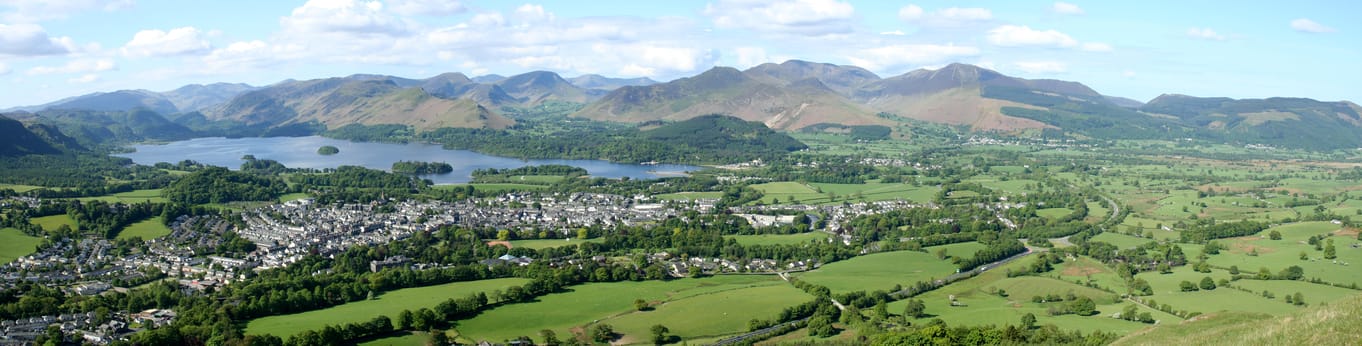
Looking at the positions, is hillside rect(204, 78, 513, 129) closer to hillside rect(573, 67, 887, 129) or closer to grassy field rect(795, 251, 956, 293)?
hillside rect(573, 67, 887, 129)

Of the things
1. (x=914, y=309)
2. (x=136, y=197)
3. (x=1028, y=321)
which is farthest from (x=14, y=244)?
(x=1028, y=321)

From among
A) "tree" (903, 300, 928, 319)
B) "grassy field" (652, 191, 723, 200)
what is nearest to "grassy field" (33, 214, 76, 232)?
"grassy field" (652, 191, 723, 200)

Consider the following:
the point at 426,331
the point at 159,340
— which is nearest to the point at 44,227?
the point at 159,340

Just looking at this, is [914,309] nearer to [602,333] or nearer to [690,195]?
[602,333]

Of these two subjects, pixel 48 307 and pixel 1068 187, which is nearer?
pixel 48 307

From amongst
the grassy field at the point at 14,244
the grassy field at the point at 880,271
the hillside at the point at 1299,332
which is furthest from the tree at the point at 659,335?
the grassy field at the point at 14,244

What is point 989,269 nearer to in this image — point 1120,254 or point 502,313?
point 1120,254
